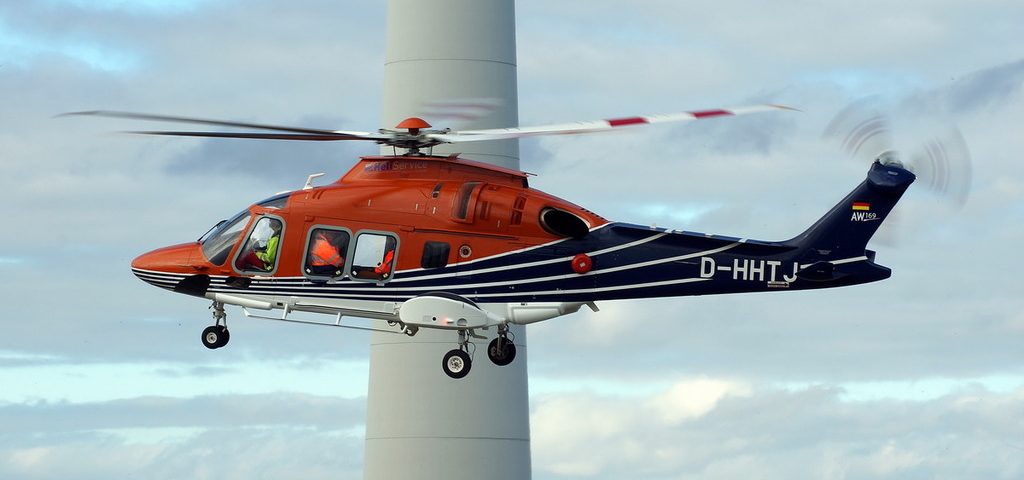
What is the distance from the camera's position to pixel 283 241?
32.1 m

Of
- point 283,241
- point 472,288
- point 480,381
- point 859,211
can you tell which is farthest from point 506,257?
point 480,381

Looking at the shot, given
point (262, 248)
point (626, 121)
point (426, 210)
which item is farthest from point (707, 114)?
point (262, 248)

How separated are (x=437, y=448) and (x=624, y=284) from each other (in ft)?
32.5

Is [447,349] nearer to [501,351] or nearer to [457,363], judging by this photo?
[501,351]

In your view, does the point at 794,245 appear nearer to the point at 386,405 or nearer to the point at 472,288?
the point at 472,288

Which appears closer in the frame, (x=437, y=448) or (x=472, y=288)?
(x=472, y=288)

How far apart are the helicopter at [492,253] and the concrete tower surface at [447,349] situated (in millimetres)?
7548

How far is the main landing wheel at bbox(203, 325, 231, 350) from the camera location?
3278cm

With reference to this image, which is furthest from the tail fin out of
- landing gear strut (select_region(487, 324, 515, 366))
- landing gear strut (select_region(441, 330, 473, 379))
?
landing gear strut (select_region(441, 330, 473, 379))

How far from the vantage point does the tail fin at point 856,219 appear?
3109 cm

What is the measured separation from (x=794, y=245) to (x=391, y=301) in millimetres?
6710

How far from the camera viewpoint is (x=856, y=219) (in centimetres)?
3125

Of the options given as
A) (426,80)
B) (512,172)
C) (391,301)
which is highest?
(426,80)

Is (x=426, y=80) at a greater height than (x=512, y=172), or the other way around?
(x=426, y=80)
